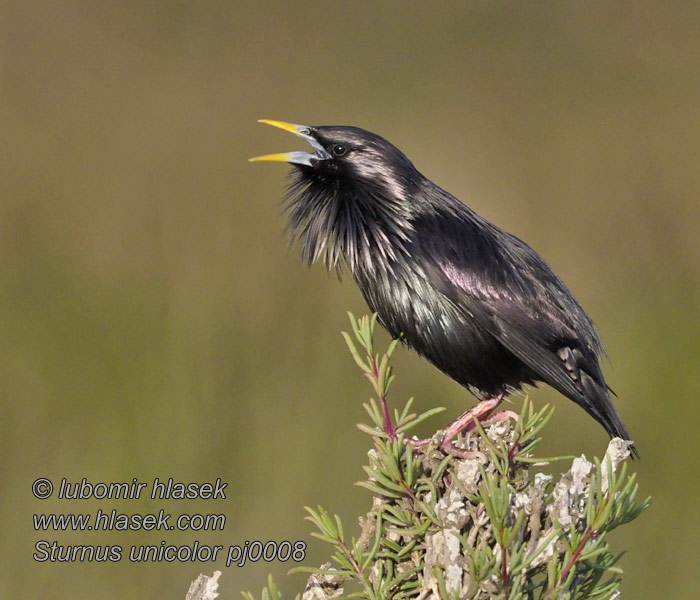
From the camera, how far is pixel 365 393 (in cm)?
331

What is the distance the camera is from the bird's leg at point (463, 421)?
1.67 m

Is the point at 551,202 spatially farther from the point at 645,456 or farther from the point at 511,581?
the point at 511,581

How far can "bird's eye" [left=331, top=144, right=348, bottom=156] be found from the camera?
2.40 m

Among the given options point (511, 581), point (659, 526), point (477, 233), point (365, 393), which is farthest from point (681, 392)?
point (511, 581)

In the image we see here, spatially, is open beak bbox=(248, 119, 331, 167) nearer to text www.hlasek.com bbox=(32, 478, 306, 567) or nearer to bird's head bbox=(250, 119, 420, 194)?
bird's head bbox=(250, 119, 420, 194)

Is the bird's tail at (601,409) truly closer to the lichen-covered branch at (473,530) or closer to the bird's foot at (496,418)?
the bird's foot at (496,418)

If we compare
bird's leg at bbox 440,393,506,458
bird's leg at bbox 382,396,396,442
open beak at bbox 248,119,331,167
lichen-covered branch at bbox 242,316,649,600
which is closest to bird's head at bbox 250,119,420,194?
open beak at bbox 248,119,331,167

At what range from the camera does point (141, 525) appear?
2.97m

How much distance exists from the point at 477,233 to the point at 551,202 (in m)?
1.37

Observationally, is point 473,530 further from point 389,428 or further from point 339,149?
point 339,149

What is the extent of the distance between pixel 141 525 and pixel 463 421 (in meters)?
1.37

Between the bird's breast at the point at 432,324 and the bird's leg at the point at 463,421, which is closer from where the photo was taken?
the bird's leg at the point at 463,421

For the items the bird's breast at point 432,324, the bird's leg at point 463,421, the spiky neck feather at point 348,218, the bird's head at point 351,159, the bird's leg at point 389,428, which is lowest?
the bird's leg at point 389,428

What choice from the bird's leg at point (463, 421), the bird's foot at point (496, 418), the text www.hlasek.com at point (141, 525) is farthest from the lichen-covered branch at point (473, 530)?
the text www.hlasek.com at point (141, 525)
